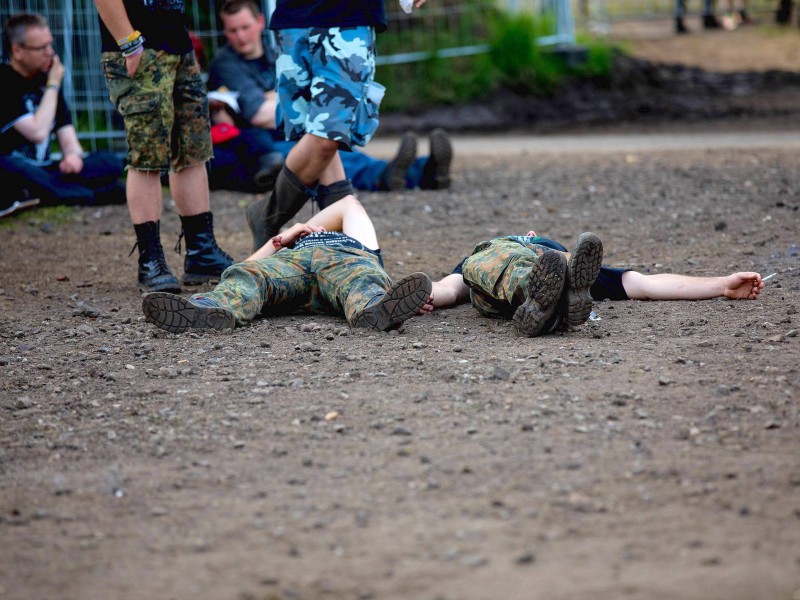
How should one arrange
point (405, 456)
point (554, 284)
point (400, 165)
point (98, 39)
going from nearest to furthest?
point (405, 456)
point (554, 284)
point (400, 165)
point (98, 39)

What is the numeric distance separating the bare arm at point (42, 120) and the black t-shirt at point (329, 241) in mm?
3310

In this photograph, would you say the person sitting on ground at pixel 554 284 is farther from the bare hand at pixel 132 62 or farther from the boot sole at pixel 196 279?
the bare hand at pixel 132 62

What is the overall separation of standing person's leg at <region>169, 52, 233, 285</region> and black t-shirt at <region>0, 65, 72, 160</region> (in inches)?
97.7

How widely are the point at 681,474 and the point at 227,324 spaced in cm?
182

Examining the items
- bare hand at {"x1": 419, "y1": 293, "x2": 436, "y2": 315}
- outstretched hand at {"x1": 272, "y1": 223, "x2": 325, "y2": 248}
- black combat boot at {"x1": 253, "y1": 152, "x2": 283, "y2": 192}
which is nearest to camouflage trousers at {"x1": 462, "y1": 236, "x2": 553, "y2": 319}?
bare hand at {"x1": 419, "y1": 293, "x2": 436, "y2": 315}

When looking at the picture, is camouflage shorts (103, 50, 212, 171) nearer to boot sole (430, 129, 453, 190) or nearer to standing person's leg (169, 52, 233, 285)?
standing person's leg (169, 52, 233, 285)

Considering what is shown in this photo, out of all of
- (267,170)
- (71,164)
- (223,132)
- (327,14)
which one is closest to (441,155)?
(267,170)

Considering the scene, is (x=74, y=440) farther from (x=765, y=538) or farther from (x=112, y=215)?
(x=112, y=215)

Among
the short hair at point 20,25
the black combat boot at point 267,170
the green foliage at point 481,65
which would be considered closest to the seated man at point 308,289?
the black combat boot at point 267,170

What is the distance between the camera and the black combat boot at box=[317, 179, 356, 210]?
4547 millimetres

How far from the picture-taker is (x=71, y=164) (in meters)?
6.83

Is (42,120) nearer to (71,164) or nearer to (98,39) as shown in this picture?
(71,164)

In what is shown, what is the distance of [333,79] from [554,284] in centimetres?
151

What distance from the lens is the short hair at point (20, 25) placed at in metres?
6.47
